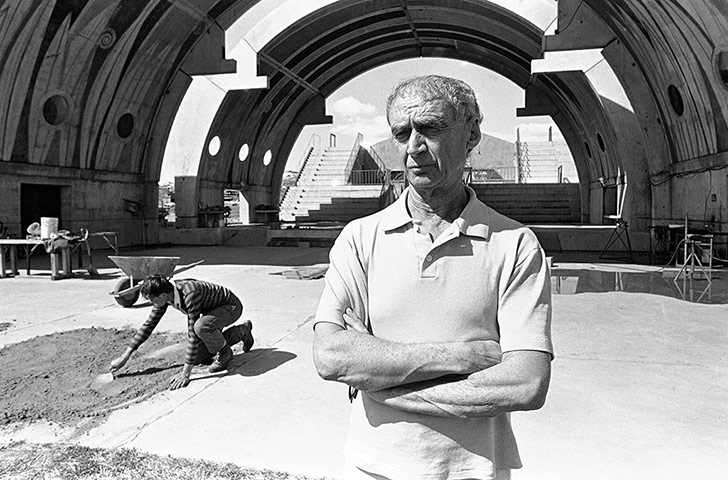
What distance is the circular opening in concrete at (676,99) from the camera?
14.7 metres

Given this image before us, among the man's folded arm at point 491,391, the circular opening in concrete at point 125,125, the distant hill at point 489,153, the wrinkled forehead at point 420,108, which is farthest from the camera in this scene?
the distant hill at point 489,153

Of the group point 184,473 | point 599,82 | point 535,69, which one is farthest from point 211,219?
point 184,473

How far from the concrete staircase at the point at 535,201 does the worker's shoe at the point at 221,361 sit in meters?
21.9

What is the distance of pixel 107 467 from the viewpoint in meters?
3.69

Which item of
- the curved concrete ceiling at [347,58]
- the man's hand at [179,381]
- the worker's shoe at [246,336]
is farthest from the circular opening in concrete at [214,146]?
the man's hand at [179,381]

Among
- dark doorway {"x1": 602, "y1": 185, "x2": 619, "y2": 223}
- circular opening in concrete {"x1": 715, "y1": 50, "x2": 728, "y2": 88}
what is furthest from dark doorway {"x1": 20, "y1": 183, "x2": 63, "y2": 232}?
dark doorway {"x1": 602, "y1": 185, "x2": 619, "y2": 223}

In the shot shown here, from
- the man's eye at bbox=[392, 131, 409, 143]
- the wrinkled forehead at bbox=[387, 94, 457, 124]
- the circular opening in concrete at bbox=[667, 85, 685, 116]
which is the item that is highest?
the circular opening in concrete at bbox=[667, 85, 685, 116]

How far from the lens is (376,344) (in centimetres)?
175

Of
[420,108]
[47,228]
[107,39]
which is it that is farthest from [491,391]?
[107,39]

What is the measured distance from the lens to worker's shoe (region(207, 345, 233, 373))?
5770 millimetres

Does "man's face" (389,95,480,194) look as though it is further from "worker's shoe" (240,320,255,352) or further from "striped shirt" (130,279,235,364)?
"worker's shoe" (240,320,255,352)

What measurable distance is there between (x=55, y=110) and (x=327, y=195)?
1557 cm

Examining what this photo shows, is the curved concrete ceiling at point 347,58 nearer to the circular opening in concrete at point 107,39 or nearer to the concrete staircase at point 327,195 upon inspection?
the concrete staircase at point 327,195

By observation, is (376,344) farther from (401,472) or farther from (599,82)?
(599,82)
